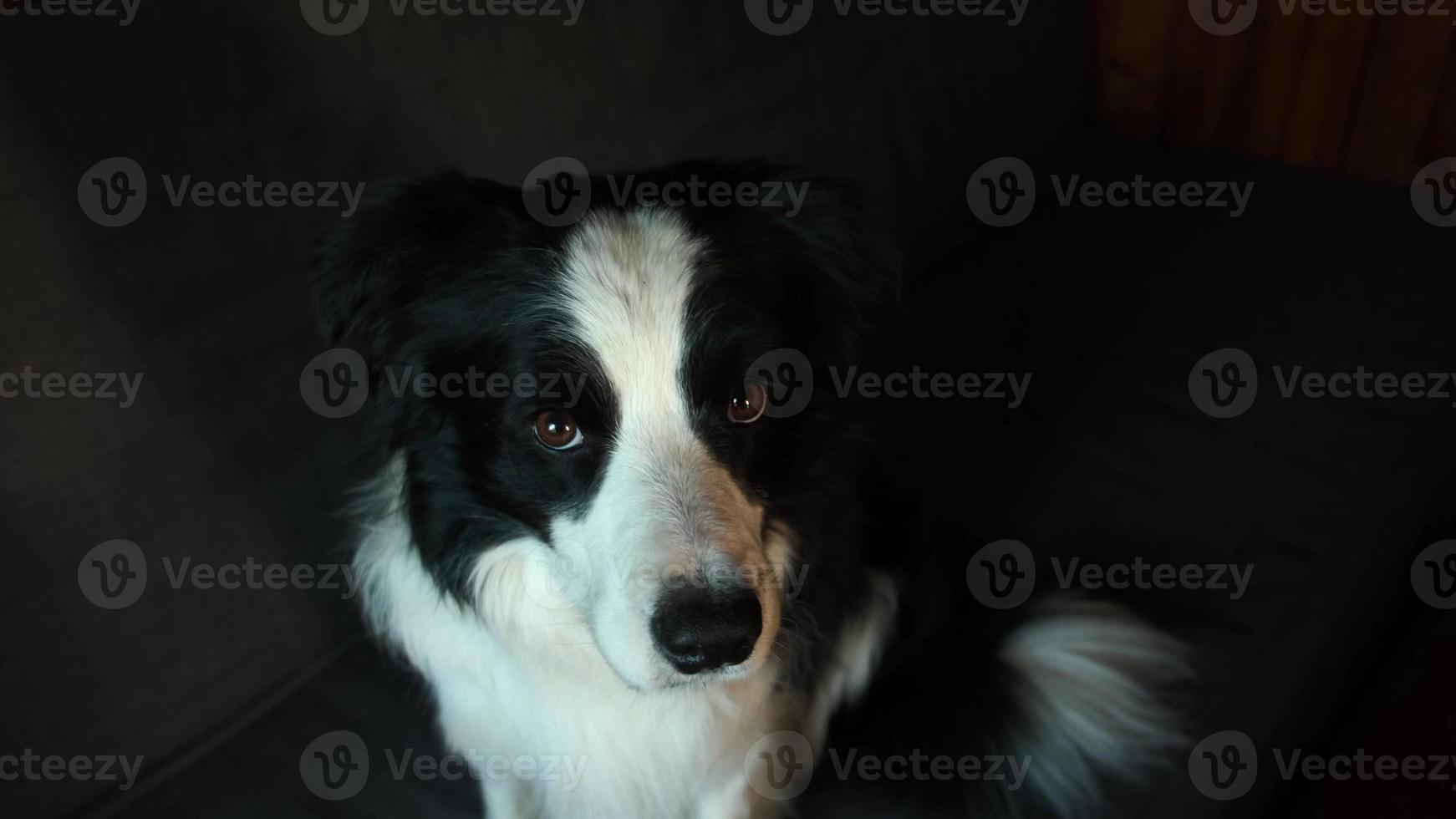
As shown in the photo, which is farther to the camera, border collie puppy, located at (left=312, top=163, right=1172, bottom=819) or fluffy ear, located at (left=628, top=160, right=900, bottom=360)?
fluffy ear, located at (left=628, top=160, right=900, bottom=360)

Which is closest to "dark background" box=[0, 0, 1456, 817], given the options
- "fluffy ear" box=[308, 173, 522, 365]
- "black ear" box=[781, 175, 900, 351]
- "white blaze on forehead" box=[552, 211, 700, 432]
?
"fluffy ear" box=[308, 173, 522, 365]

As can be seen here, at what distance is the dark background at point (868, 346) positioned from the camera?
4.70 ft

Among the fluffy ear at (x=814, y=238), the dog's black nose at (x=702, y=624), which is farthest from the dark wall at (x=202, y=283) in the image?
the dog's black nose at (x=702, y=624)

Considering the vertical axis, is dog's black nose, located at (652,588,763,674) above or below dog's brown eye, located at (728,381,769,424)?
below

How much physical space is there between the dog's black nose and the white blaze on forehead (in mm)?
225

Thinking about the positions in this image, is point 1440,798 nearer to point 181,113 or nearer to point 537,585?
point 537,585

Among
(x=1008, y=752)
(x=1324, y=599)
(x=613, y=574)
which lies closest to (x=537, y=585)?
(x=613, y=574)

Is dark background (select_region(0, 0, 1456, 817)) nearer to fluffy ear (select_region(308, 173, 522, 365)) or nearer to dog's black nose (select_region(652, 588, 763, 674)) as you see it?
fluffy ear (select_region(308, 173, 522, 365))

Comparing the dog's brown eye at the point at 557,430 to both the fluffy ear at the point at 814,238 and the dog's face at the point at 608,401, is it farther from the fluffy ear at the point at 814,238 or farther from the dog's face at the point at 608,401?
the fluffy ear at the point at 814,238

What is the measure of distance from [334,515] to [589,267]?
2.49 feet

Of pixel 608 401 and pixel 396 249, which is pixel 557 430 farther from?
pixel 396 249

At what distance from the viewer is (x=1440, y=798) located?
6.56ft

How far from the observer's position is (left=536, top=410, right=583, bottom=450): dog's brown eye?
1269 mm

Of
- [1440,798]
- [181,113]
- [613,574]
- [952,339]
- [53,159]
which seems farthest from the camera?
[952,339]
